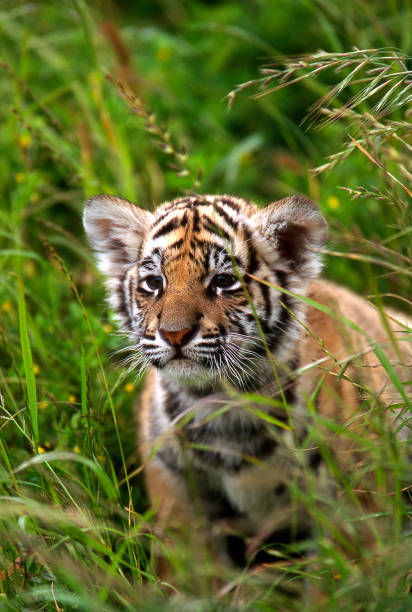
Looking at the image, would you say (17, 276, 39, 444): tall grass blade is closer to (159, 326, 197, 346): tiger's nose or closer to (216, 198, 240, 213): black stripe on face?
(159, 326, 197, 346): tiger's nose

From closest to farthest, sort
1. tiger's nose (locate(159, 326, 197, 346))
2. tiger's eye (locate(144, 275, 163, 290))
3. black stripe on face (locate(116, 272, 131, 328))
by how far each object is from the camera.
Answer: tiger's nose (locate(159, 326, 197, 346)) → tiger's eye (locate(144, 275, 163, 290)) → black stripe on face (locate(116, 272, 131, 328))

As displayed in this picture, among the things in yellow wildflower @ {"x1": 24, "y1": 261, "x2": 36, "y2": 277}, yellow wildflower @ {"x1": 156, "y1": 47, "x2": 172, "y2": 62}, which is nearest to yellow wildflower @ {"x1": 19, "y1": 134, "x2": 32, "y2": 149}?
yellow wildflower @ {"x1": 24, "y1": 261, "x2": 36, "y2": 277}

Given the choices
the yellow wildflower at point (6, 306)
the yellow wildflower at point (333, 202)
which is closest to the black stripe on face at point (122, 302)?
the yellow wildflower at point (6, 306)

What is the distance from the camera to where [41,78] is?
6121 mm

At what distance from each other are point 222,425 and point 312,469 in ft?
1.51

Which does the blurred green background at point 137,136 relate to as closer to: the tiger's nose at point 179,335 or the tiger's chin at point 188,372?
the tiger's chin at point 188,372

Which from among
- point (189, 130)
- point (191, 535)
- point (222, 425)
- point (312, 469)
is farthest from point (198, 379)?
point (189, 130)

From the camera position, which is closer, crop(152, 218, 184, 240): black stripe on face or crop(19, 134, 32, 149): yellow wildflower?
crop(152, 218, 184, 240): black stripe on face

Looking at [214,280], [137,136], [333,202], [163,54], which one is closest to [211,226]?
[214,280]

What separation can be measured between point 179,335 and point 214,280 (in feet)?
1.06

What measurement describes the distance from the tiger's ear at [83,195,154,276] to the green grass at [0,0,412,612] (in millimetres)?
234

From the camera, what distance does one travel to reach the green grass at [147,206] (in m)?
2.14

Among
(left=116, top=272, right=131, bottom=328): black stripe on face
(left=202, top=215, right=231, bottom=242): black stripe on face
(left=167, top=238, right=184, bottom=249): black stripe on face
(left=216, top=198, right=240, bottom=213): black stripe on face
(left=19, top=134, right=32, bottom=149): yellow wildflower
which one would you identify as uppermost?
(left=19, top=134, right=32, bottom=149): yellow wildflower

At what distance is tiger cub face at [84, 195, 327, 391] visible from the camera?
283 centimetres
